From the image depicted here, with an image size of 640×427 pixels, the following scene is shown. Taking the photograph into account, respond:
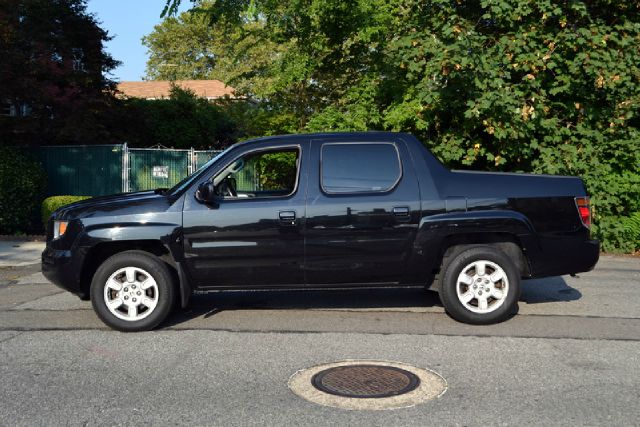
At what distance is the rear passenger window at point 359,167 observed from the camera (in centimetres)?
646

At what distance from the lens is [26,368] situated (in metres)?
5.19

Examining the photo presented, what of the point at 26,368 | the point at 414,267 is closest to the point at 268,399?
the point at 26,368

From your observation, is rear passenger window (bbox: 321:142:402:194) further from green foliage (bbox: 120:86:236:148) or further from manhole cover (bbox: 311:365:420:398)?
green foliage (bbox: 120:86:236:148)

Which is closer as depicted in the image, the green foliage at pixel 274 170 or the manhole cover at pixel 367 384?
the manhole cover at pixel 367 384

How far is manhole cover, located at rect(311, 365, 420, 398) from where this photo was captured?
4570mm

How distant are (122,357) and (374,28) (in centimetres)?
966

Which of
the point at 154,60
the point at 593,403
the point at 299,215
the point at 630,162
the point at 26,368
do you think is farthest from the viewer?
the point at 154,60

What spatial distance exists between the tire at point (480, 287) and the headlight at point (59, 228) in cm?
381

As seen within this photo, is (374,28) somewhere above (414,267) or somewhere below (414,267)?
above

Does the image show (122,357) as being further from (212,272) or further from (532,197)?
(532,197)

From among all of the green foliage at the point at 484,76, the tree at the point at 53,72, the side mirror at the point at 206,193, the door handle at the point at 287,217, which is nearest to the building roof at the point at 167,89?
the tree at the point at 53,72

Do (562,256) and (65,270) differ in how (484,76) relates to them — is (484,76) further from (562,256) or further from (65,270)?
(65,270)

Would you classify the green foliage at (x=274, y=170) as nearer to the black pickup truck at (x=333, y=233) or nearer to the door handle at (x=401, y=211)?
the black pickup truck at (x=333, y=233)

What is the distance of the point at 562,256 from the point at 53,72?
50.7 ft
